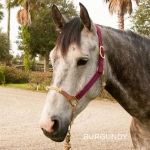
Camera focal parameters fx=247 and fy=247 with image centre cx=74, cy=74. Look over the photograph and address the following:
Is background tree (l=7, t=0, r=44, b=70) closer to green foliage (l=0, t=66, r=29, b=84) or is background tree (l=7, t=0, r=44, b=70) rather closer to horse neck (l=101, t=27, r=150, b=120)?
green foliage (l=0, t=66, r=29, b=84)

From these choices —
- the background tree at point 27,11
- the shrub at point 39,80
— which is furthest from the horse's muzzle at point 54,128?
the background tree at point 27,11

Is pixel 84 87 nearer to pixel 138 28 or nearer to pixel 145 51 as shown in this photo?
pixel 145 51

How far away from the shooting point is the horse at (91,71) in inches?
77.7

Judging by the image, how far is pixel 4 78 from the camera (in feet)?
72.3

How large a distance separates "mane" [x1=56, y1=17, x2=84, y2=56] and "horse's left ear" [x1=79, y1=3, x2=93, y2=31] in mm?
60

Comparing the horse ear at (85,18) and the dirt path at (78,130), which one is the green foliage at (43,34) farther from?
the horse ear at (85,18)

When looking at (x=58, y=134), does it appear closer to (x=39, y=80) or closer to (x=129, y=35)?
(x=129, y=35)

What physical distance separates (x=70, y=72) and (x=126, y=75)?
63cm

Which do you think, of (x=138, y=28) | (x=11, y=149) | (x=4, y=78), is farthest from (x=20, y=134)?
(x=4, y=78)

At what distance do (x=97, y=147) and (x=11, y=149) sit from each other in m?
1.92

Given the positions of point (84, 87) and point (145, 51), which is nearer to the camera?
point (84, 87)

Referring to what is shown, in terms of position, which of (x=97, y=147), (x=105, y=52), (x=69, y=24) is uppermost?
(x=69, y=24)

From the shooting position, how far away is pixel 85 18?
Result: 2.13 m

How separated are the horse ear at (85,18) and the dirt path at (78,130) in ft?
12.8
